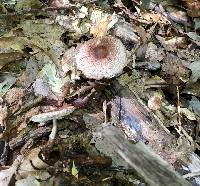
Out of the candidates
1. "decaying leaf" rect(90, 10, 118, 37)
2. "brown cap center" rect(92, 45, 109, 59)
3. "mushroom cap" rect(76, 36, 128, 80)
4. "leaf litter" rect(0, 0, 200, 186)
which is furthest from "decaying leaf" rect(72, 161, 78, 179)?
"decaying leaf" rect(90, 10, 118, 37)

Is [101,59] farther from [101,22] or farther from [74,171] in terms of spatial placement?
[74,171]

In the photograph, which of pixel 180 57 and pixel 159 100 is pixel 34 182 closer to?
pixel 159 100

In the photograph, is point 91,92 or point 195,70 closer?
point 91,92

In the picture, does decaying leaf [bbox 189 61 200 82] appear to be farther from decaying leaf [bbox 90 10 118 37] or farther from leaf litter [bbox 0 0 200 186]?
decaying leaf [bbox 90 10 118 37]

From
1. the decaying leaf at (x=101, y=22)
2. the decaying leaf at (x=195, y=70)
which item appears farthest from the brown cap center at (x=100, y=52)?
the decaying leaf at (x=195, y=70)

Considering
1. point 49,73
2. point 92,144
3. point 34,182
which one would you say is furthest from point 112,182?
point 49,73

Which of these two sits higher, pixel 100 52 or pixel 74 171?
pixel 100 52

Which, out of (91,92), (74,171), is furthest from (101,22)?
(74,171)

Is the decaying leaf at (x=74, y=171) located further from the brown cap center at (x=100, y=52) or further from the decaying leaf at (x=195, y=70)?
the decaying leaf at (x=195, y=70)
